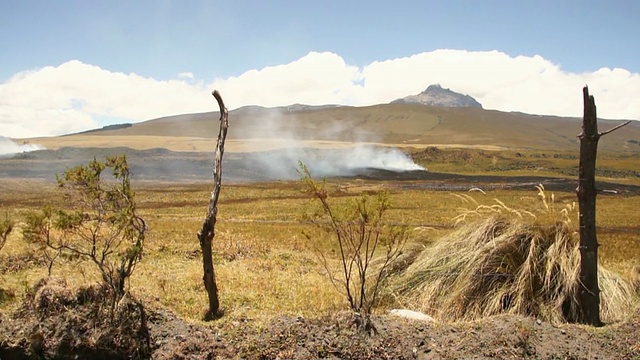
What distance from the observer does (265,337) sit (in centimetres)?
729

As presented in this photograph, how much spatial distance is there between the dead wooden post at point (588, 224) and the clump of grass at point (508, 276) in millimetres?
294

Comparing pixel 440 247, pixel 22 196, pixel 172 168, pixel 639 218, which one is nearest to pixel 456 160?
pixel 172 168

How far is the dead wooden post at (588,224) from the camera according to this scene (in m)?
8.59

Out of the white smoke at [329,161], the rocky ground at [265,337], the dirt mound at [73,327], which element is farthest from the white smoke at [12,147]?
the rocky ground at [265,337]

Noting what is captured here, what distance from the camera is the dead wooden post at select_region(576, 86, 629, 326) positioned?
338 inches

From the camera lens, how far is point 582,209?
8742 mm

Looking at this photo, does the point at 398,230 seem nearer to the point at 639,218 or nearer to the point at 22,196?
the point at 639,218

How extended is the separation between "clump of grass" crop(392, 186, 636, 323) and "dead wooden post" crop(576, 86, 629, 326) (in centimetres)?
29

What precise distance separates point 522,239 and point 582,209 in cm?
175

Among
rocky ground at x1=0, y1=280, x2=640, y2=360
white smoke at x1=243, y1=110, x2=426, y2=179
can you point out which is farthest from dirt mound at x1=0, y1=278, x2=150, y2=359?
white smoke at x1=243, y1=110, x2=426, y2=179

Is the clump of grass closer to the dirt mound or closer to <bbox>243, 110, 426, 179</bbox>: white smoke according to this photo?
the dirt mound

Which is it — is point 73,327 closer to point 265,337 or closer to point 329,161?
point 265,337

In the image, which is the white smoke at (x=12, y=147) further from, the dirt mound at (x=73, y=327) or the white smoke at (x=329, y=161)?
the dirt mound at (x=73, y=327)

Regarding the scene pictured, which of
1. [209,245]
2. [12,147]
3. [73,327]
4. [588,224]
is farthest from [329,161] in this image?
[73,327]
